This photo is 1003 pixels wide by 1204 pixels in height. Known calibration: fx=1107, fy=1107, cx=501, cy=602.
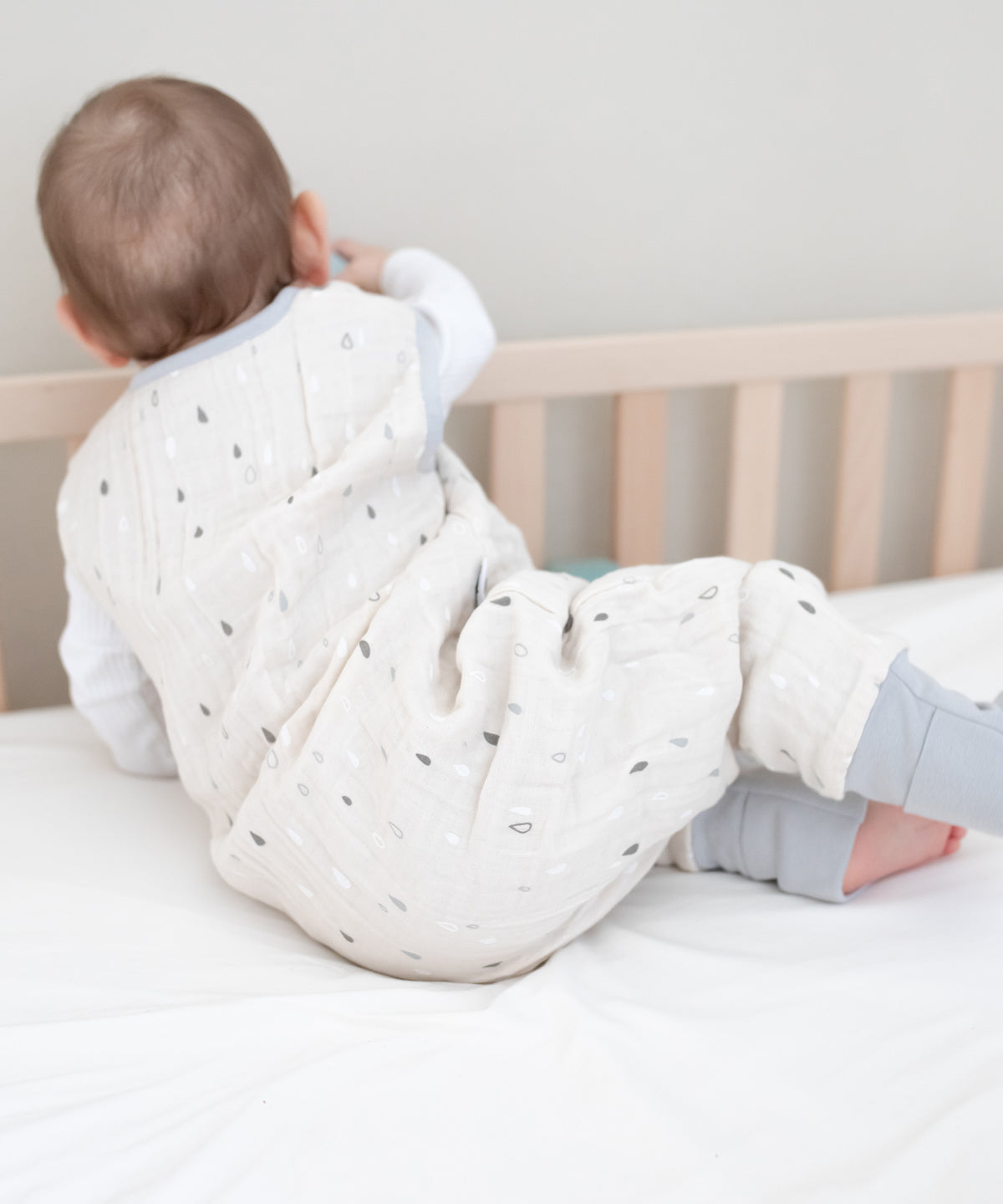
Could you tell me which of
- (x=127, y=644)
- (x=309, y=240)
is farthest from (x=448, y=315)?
(x=127, y=644)

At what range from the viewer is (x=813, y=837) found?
0.73m

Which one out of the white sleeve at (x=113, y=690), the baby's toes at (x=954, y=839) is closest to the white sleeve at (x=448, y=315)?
the white sleeve at (x=113, y=690)

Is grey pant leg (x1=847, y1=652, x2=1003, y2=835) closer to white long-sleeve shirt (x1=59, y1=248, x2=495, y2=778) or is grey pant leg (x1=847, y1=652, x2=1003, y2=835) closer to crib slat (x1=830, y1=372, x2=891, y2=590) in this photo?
white long-sleeve shirt (x1=59, y1=248, x2=495, y2=778)

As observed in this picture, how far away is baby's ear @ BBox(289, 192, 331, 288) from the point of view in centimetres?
77

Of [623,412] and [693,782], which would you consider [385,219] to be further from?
[693,782]

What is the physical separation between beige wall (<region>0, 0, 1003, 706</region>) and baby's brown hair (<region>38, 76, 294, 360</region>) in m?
0.31

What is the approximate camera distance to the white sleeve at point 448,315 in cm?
80

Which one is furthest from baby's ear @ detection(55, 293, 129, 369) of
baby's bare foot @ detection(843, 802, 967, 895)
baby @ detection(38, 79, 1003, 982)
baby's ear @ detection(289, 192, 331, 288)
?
baby's bare foot @ detection(843, 802, 967, 895)

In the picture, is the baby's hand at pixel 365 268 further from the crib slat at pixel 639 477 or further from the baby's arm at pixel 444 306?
the crib slat at pixel 639 477

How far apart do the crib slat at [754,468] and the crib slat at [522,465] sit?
21cm

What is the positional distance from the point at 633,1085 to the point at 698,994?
0.29 feet

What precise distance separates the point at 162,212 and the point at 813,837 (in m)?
0.58

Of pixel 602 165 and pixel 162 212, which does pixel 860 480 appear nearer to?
pixel 602 165

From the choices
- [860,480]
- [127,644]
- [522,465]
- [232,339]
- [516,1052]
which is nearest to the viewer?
[516,1052]
